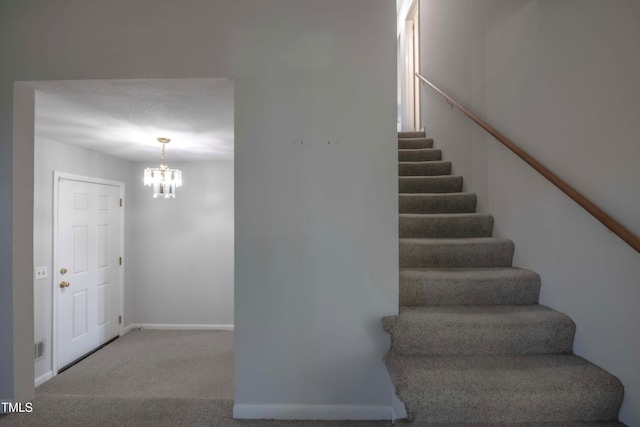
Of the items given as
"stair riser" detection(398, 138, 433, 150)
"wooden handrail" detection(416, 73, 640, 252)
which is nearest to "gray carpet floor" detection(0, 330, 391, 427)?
"wooden handrail" detection(416, 73, 640, 252)

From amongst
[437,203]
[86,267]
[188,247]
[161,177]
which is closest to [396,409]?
[437,203]

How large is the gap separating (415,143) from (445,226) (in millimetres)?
1608

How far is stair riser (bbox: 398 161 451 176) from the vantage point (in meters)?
3.02

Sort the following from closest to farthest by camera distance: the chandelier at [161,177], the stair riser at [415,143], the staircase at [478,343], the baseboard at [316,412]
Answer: the staircase at [478,343] < the baseboard at [316,412] < the chandelier at [161,177] < the stair riser at [415,143]

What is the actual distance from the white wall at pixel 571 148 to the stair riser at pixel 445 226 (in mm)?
112

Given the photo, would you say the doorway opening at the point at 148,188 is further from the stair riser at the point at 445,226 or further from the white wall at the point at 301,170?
the stair riser at the point at 445,226

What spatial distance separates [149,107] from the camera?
2.11 m

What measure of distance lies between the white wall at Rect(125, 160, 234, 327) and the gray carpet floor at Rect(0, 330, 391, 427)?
29cm

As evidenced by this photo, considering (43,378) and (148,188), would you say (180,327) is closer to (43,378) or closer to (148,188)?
(43,378)

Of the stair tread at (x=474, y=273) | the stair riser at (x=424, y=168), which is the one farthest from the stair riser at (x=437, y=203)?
the stair tread at (x=474, y=273)

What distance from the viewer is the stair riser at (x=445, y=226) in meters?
2.35

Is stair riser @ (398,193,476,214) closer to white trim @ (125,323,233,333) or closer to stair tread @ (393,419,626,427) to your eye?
stair tread @ (393,419,626,427)

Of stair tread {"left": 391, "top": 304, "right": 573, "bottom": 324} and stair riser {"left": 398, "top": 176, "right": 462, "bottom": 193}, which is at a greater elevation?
stair riser {"left": 398, "top": 176, "right": 462, "bottom": 193}

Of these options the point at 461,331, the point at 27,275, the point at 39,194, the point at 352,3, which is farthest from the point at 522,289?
the point at 39,194
